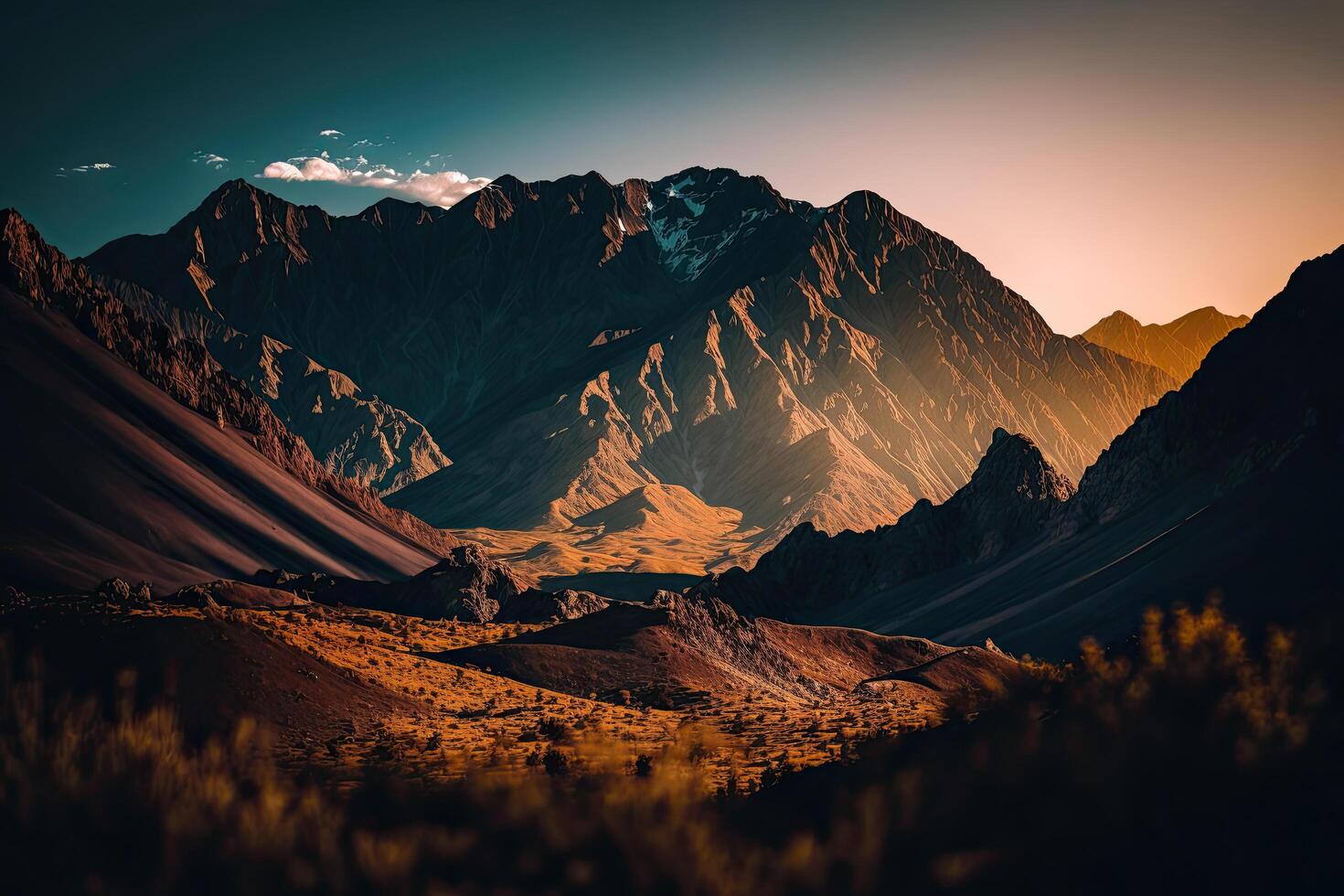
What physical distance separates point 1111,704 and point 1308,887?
16.2 feet

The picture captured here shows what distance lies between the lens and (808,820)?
2170 cm

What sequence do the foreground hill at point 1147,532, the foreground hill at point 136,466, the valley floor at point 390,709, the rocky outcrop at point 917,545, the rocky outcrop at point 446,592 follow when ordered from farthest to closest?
the rocky outcrop at point 917,545 < the foreground hill at point 136,466 < the rocky outcrop at point 446,592 < the foreground hill at point 1147,532 < the valley floor at point 390,709

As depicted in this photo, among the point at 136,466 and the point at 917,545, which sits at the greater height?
the point at 136,466

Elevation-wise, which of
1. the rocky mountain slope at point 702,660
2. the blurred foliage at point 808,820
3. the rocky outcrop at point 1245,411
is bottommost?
the rocky mountain slope at point 702,660

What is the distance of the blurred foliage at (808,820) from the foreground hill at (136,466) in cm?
6739

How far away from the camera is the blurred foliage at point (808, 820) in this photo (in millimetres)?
17578

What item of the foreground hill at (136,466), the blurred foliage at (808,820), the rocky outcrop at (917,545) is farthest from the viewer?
the rocky outcrop at (917,545)

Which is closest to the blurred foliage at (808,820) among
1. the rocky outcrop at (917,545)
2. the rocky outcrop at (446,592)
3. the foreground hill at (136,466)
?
the rocky outcrop at (446,592)

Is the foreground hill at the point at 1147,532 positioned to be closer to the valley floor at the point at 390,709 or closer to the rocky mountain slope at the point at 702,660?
the rocky mountain slope at the point at 702,660

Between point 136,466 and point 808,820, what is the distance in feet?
344

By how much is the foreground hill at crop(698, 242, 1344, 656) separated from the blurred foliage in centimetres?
2797

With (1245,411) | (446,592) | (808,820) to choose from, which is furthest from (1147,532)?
(808,820)

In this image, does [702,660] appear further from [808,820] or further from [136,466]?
[136,466]

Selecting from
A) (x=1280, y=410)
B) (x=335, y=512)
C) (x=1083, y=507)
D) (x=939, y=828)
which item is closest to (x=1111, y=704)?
(x=939, y=828)
